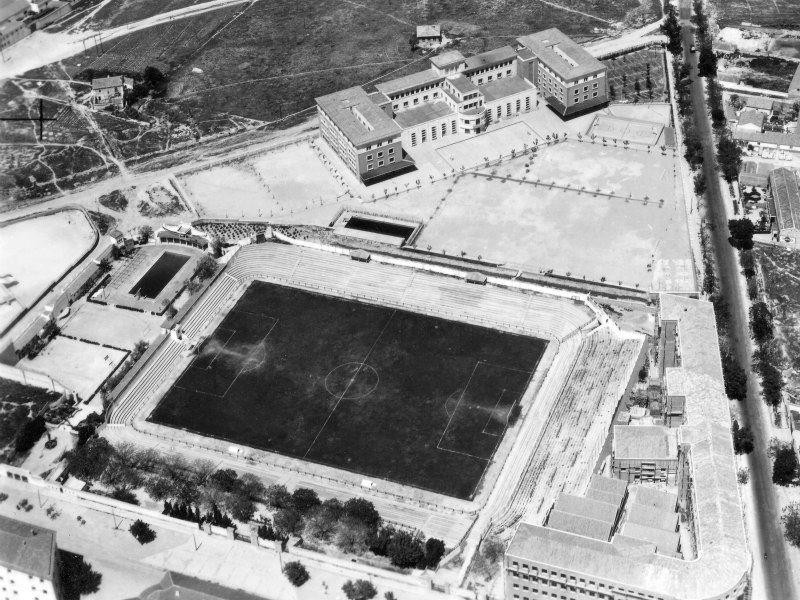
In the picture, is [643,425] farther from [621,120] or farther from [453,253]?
[621,120]

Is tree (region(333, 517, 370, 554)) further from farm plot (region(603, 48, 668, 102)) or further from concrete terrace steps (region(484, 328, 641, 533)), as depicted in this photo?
farm plot (region(603, 48, 668, 102))

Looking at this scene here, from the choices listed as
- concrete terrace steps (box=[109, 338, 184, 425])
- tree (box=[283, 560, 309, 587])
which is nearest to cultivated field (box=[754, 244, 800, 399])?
tree (box=[283, 560, 309, 587])

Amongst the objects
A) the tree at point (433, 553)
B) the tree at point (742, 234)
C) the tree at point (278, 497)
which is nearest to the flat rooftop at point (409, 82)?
the tree at point (742, 234)

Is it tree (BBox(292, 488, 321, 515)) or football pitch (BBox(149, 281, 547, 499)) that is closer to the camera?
tree (BBox(292, 488, 321, 515))

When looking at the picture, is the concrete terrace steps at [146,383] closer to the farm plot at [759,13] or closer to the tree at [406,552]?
the tree at [406,552]

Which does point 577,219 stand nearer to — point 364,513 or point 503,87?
point 503,87

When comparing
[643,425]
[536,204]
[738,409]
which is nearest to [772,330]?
[738,409]
